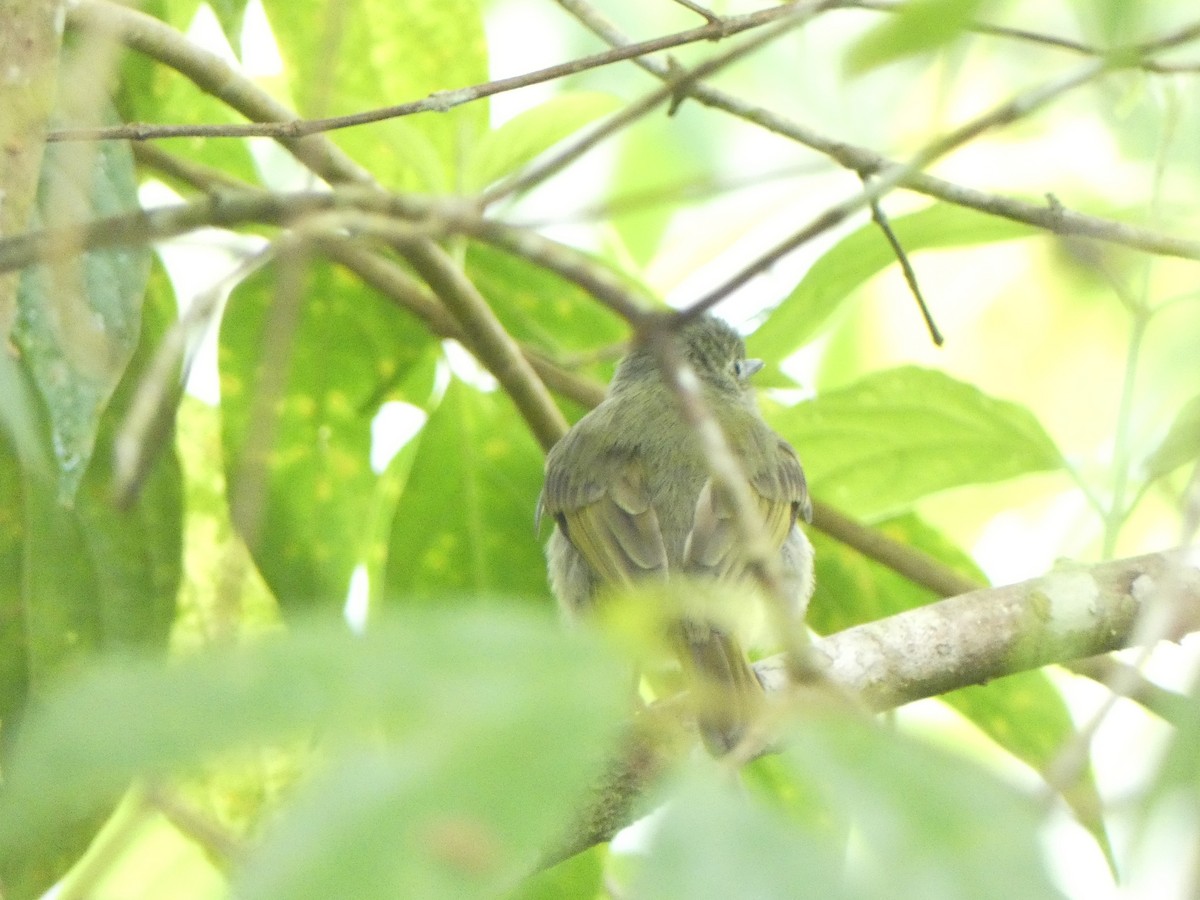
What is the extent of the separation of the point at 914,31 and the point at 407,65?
233 centimetres

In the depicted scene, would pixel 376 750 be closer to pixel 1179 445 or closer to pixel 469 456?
pixel 1179 445

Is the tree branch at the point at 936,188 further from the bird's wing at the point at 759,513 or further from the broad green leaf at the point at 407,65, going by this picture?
the bird's wing at the point at 759,513

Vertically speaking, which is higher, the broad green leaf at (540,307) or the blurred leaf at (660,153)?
the blurred leaf at (660,153)

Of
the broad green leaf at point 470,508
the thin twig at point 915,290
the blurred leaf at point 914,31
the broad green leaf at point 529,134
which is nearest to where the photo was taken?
the blurred leaf at point 914,31

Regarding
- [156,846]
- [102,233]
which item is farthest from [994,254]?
[102,233]

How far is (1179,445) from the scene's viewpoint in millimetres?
2457

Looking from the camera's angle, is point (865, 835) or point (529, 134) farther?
point (529, 134)

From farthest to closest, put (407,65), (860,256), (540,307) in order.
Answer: (540,307), (407,65), (860,256)

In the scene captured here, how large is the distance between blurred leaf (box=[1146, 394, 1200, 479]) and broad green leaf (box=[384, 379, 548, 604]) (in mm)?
1504

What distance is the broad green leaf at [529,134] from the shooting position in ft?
10.3

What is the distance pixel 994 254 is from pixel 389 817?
496 cm

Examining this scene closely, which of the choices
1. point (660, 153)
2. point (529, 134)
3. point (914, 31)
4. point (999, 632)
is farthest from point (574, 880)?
point (660, 153)

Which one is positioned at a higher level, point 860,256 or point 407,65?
point 407,65

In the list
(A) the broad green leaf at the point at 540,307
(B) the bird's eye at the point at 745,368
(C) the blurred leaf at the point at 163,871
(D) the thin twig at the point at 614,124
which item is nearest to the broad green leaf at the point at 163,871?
(C) the blurred leaf at the point at 163,871
